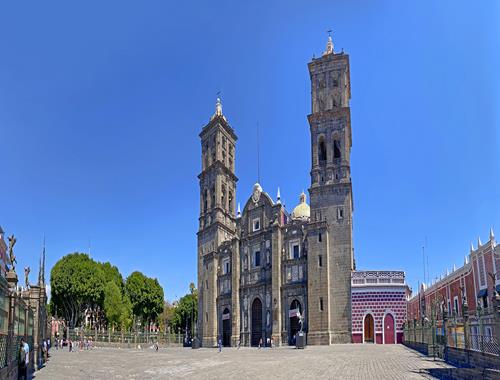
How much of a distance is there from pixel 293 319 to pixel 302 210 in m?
19.3

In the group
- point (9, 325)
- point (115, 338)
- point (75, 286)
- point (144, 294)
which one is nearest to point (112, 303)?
point (115, 338)

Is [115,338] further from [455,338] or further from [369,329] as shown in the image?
[455,338]

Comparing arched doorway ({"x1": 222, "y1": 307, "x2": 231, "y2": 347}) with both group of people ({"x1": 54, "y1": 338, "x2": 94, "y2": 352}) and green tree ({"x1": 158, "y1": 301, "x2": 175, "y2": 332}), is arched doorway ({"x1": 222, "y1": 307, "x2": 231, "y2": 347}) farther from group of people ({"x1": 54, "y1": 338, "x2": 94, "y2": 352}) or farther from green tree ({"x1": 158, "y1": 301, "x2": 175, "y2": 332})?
green tree ({"x1": 158, "y1": 301, "x2": 175, "y2": 332})

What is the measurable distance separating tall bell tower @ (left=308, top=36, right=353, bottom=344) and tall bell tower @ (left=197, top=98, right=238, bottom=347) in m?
14.3

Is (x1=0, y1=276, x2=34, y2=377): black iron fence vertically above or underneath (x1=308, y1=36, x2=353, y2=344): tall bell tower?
underneath

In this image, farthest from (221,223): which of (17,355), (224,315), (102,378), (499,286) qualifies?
(17,355)

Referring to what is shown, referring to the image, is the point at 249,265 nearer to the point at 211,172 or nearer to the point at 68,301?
the point at 211,172

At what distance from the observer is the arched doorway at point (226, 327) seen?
5819 cm

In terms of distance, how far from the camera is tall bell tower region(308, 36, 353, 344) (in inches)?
1918

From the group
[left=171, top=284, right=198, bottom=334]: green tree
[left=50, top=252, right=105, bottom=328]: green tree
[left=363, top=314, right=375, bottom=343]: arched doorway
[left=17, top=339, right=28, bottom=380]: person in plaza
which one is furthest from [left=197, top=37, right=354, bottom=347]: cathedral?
[left=17, top=339, right=28, bottom=380]: person in plaza

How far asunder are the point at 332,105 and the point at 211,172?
60.0 ft

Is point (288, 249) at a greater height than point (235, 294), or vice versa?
point (288, 249)

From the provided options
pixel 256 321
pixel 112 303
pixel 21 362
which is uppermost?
pixel 112 303

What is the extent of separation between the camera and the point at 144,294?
6931cm
